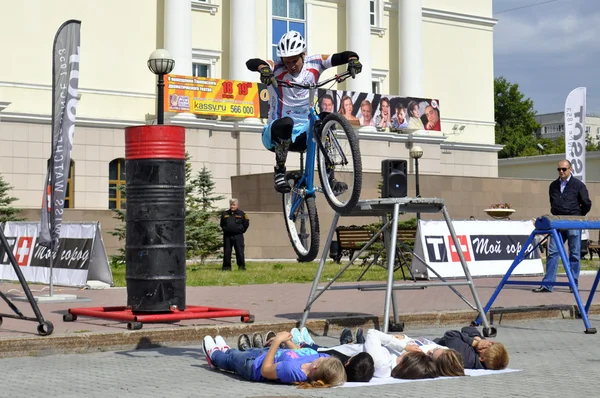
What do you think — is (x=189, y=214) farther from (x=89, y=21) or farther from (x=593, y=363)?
(x=593, y=363)

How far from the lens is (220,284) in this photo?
21547mm

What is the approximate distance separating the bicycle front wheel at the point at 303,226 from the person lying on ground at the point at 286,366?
2.57ft

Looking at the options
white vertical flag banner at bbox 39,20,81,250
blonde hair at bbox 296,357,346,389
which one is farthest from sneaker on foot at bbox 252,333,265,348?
white vertical flag banner at bbox 39,20,81,250

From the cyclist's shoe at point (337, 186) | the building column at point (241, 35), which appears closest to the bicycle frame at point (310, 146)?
the cyclist's shoe at point (337, 186)

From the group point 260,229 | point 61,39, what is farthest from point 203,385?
point 260,229

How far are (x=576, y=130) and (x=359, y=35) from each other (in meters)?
29.5

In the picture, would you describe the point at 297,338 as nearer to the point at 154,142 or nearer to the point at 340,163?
the point at 340,163

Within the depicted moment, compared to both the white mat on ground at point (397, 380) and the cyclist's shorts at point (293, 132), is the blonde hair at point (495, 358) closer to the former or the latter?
the white mat on ground at point (397, 380)

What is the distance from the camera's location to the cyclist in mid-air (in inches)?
341

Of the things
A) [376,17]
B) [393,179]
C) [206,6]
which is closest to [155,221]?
[393,179]

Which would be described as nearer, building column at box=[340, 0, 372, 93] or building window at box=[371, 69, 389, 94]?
building column at box=[340, 0, 372, 93]

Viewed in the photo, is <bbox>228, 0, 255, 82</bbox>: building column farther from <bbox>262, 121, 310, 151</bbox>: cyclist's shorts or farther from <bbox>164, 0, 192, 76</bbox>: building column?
<bbox>262, 121, 310, 151</bbox>: cyclist's shorts

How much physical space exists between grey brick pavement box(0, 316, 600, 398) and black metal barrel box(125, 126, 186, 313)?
114 centimetres

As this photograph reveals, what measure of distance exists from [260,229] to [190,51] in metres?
15.2
